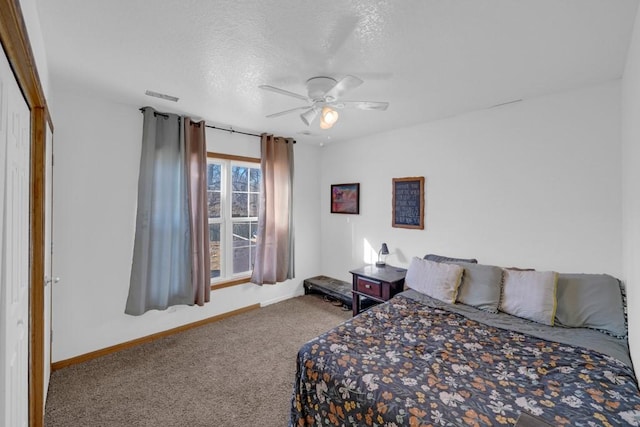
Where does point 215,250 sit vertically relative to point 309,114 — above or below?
below

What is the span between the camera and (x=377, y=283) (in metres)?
3.22

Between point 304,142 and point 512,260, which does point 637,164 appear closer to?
point 512,260

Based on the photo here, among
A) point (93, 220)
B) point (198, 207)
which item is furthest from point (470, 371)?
point (93, 220)

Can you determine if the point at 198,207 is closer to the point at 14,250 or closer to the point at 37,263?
the point at 37,263

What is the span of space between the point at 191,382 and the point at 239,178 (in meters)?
2.39

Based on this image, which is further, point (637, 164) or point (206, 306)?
point (206, 306)

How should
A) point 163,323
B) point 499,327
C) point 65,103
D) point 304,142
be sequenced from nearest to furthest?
point 499,327
point 65,103
point 163,323
point 304,142

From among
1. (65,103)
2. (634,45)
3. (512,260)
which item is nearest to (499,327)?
(512,260)

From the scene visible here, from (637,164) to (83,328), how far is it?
4.24m

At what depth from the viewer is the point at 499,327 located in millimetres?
2117

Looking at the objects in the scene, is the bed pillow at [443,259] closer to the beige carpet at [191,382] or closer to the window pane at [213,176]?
the beige carpet at [191,382]

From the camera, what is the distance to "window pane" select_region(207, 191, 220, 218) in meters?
3.60

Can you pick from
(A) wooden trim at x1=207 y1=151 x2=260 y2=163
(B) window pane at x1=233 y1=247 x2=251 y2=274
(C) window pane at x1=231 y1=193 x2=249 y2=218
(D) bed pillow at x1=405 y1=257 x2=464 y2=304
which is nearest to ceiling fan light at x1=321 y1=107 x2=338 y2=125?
(D) bed pillow at x1=405 y1=257 x2=464 y2=304

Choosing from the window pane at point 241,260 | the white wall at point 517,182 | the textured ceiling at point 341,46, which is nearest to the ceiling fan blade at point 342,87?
the textured ceiling at point 341,46
